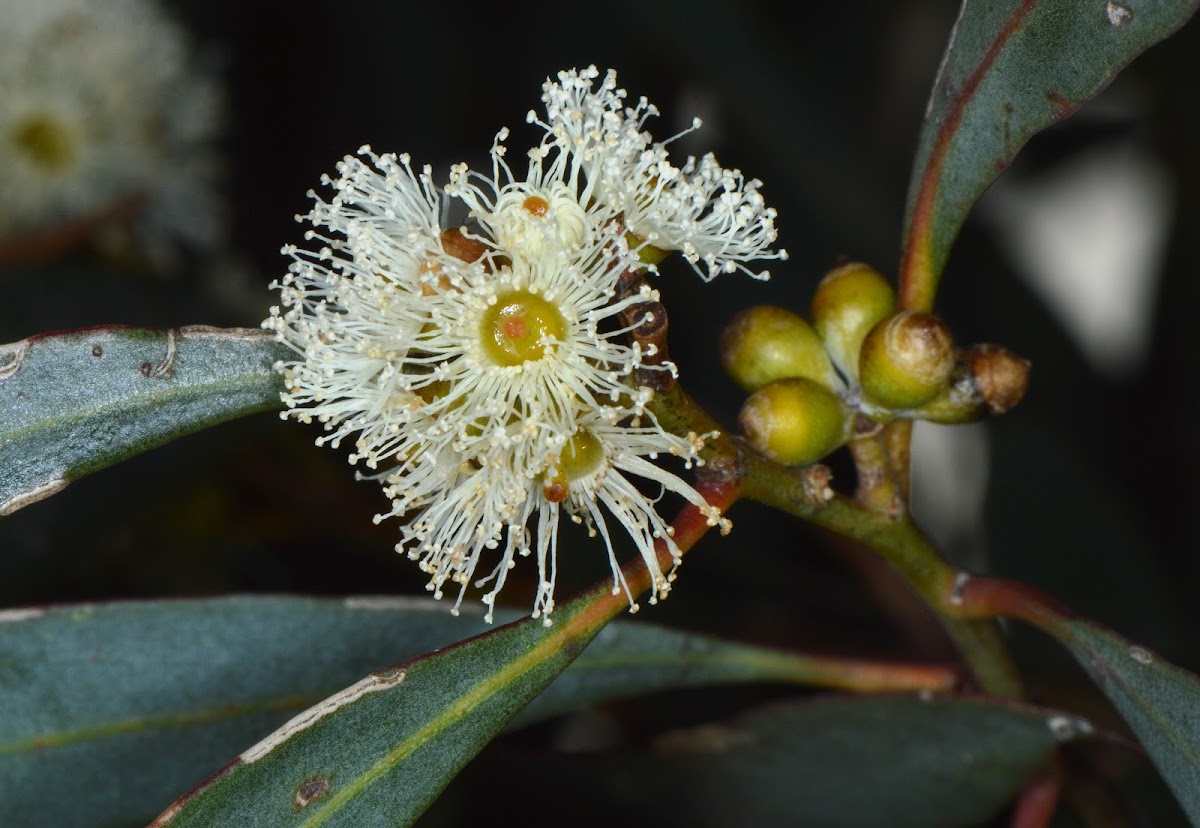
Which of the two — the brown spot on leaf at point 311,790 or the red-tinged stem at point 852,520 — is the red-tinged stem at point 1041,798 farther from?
the brown spot on leaf at point 311,790

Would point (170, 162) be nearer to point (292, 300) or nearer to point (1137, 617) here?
point (292, 300)

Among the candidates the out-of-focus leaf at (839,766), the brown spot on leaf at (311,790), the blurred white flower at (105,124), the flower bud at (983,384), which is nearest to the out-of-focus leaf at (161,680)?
the out-of-focus leaf at (839,766)

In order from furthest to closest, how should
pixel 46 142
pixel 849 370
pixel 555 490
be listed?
pixel 46 142 → pixel 849 370 → pixel 555 490

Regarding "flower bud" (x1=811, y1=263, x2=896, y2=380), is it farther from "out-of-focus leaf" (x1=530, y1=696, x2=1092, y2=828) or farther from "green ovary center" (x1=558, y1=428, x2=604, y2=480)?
"out-of-focus leaf" (x1=530, y1=696, x2=1092, y2=828)

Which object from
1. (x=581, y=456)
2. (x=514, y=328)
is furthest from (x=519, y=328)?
(x=581, y=456)

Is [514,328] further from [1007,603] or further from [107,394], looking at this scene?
[1007,603]

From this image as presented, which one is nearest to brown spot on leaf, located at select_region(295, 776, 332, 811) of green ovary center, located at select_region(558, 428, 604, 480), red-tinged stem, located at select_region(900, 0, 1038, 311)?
green ovary center, located at select_region(558, 428, 604, 480)

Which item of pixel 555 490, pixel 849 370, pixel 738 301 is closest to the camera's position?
pixel 555 490

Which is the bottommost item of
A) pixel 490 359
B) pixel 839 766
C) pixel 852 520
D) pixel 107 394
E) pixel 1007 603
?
pixel 839 766
